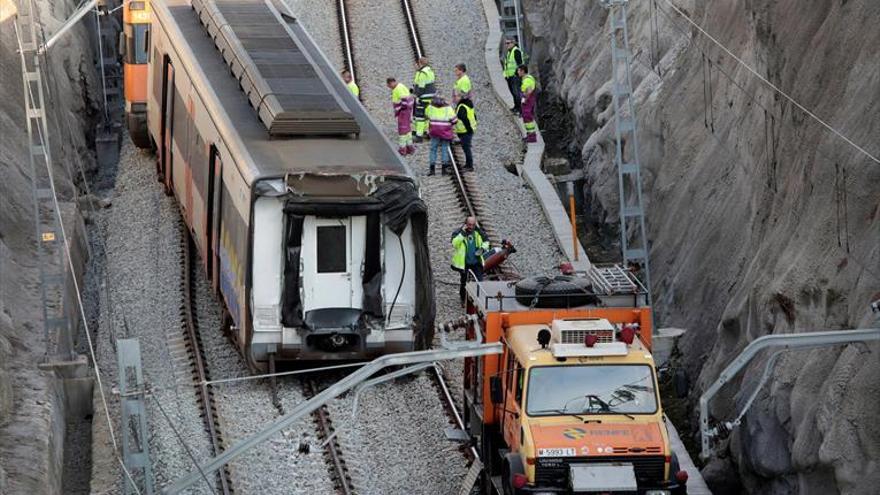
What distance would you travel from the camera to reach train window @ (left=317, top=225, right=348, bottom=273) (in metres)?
23.9

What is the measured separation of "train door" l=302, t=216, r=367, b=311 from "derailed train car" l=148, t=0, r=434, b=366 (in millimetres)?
13

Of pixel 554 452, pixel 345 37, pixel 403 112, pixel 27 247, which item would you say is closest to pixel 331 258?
pixel 554 452

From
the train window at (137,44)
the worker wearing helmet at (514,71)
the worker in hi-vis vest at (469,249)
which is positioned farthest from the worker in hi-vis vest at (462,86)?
the train window at (137,44)

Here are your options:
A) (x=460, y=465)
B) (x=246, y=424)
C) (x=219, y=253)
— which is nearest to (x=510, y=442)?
(x=460, y=465)

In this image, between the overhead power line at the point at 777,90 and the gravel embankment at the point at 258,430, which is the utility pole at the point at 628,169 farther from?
the gravel embankment at the point at 258,430

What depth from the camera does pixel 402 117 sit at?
33906 millimetres

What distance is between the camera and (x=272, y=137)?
1007 inches

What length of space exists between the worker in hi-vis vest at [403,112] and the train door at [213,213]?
7106mm

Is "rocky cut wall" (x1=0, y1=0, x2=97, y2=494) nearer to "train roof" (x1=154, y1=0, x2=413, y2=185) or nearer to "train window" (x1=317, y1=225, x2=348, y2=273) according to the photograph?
"train roof" (x1=154, y1=0, x2=413, y2=185)

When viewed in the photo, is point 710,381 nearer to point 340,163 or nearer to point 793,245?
point 793,245

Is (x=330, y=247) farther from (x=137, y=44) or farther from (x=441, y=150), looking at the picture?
(x=137, y=44)

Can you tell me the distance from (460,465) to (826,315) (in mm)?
5155

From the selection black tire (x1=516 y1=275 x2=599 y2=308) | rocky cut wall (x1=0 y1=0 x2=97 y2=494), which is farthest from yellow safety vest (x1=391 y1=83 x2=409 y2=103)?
black tire (x1=516 y1=275 x2=599 y2=308)

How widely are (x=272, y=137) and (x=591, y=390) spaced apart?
834cm
